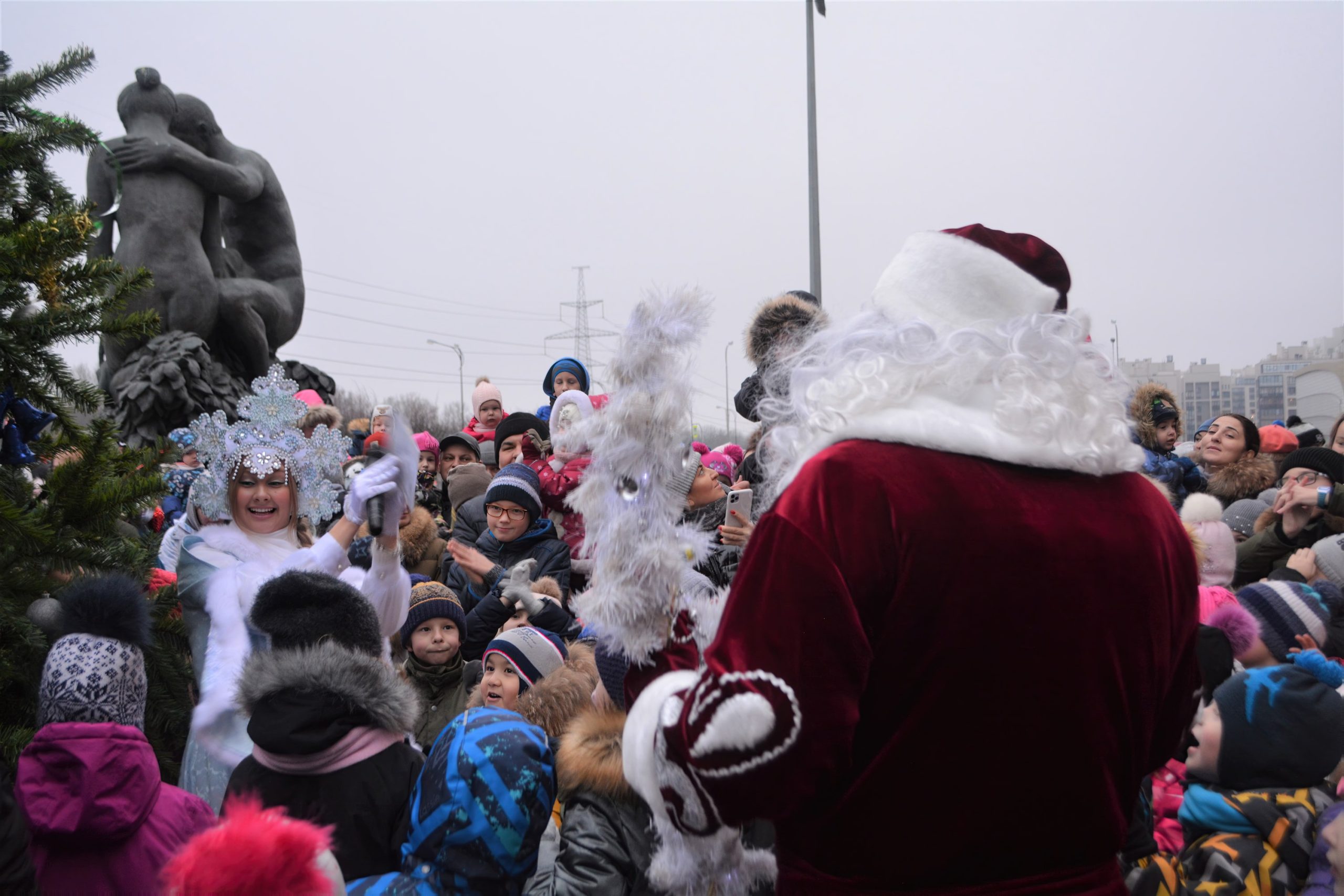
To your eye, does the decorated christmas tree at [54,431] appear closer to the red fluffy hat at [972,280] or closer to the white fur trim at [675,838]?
the white fur trim at [675,838]

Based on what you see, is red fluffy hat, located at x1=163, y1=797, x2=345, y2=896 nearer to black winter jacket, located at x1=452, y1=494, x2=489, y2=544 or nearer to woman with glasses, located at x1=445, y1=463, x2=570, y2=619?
woman with glasses, located at x1=445, y1=463, x2=570, y2=619

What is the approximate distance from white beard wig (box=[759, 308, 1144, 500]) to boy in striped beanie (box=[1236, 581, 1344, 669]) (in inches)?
70.4

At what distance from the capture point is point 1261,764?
237 cm

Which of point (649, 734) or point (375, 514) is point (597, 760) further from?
point (375, 514)

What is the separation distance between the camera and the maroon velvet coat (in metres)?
1.31

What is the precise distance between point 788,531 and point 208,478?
8.94 ft

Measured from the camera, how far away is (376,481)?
306 centimetres

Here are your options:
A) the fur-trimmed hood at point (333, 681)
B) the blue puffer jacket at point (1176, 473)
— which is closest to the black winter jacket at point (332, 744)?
the fur-trimmed hood at point (333, 681)

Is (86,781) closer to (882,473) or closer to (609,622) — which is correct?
(609,622)

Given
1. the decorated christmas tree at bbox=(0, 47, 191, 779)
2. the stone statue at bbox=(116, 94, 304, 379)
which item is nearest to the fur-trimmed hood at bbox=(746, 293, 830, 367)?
the decorated christmas tree at bbox=(0, 47, 191, 779)

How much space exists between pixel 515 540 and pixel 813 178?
20.8 ft

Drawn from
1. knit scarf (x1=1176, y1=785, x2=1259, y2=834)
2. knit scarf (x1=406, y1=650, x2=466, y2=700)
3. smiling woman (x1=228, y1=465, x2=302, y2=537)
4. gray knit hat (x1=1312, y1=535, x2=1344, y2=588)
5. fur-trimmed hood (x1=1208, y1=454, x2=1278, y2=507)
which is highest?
smiling woman (x1=228, y1=465, x2=302, y2=537)

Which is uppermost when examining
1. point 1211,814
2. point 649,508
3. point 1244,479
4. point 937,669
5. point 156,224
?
point 156,224

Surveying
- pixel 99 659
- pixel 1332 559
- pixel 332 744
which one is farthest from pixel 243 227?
pixel 1332 559
